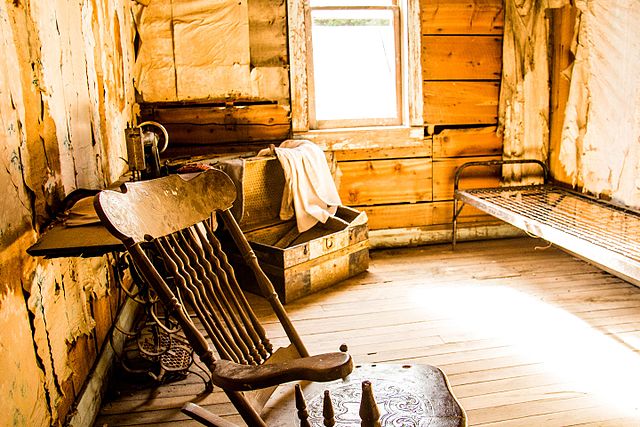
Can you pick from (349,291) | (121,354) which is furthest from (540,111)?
(121,354)

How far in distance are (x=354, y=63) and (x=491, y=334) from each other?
2.44 meters

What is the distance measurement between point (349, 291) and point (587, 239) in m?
1.46

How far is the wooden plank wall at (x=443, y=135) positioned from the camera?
14.2ft

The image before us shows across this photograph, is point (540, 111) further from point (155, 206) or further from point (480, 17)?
point (155, 206)

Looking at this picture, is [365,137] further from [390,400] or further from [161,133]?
[390,400]

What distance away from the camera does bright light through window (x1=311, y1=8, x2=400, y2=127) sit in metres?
4.32

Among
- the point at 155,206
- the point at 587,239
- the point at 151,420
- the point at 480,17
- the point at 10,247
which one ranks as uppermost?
the point at 480,17

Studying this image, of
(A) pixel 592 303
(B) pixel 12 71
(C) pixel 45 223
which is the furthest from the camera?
(A) pixel 592 303

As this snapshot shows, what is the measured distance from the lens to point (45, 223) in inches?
74.2

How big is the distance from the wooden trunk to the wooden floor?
0.11 meters

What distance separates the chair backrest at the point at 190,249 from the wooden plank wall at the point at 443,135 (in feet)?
8.87

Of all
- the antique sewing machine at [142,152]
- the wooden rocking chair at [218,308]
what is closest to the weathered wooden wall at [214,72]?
the antique sewing machine at [142,152]

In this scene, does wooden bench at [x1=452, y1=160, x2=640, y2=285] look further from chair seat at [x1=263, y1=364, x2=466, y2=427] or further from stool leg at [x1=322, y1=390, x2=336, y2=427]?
→ stool leg at [x1=322, y1=390, x2=336, y2=427]

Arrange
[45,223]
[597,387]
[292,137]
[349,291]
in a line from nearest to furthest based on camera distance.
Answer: [45,223] → [597,387] → [349,291] → [292,137]
